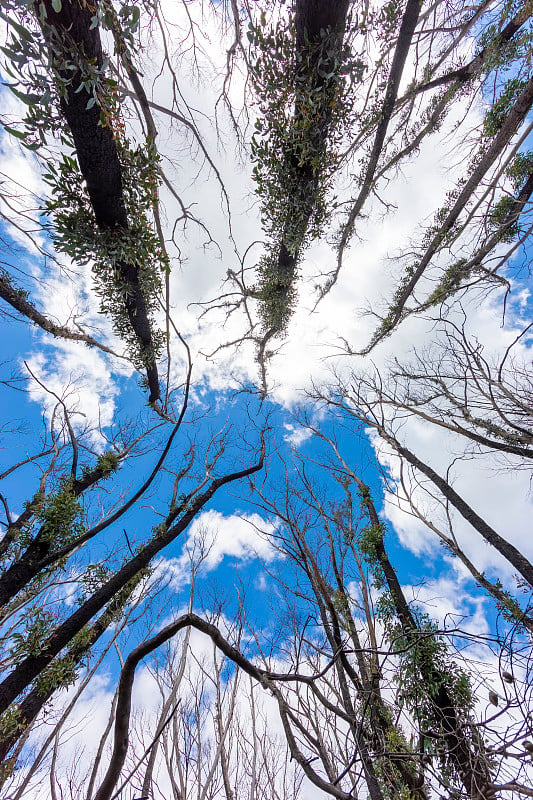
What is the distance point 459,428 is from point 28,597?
11.8m

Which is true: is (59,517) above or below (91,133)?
below

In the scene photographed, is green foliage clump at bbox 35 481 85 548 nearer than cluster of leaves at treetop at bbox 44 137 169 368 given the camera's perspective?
No

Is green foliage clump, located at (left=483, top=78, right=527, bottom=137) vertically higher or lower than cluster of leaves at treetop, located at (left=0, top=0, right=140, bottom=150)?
higher

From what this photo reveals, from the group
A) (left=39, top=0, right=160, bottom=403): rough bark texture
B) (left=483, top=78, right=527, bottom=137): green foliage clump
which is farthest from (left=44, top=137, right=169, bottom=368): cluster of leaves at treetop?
(left=483, top=78, right=527, bottom=137): green foliage clump

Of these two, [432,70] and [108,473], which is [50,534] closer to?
[108,473]

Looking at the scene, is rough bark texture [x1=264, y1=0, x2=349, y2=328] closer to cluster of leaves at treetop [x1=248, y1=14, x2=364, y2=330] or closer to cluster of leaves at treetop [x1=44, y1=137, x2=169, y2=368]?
cluster of leaves at treetop [x1=248, y1=14, x2=364, y2=330]

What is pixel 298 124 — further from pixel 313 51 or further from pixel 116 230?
pixel 116 230

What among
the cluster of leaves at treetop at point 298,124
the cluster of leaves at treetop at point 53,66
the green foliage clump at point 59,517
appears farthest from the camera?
the green foliage clump at point 59,517

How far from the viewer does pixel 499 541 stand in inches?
333

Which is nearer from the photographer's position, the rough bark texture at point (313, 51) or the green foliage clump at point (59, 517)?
the rough bark texture at point (313, 51)

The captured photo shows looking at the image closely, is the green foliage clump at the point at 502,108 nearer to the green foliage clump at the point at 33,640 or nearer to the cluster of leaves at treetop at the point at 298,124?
the cluster of leaves at treetop at the point at 298,124

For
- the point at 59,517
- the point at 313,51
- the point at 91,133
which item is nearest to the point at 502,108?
the point at 313,51

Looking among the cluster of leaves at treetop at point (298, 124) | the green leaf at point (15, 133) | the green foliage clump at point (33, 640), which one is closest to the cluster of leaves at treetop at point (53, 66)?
the green leaf at point (15, 133)

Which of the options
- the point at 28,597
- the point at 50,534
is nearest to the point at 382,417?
the point at 50,534
